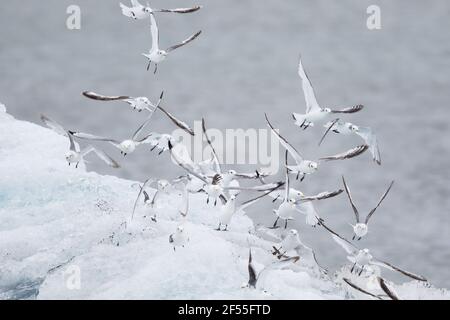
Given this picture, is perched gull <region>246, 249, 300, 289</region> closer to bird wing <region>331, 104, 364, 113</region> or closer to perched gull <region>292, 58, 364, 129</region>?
bird wing <region>331, 104, 364, 113</region>

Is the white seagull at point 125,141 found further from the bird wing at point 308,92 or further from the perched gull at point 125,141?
the bird wing at point 308,92

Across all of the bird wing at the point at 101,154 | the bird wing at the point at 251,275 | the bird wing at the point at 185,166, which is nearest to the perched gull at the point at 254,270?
the bird wing at the point at 251,275

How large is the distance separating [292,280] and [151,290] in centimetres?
124

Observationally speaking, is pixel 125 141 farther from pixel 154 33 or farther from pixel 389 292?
pixel 389 292

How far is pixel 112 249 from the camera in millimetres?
5711

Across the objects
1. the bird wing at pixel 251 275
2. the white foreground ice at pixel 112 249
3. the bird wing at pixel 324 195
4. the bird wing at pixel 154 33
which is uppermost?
the bird wing at pixel 154 33

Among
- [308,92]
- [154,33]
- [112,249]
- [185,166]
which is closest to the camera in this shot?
[185,166]

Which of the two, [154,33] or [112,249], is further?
[154,33]

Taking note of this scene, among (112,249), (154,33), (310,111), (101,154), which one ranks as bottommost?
(112,249)

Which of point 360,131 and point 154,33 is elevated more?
point 154,33

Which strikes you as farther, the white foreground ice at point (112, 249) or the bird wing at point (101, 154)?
the bird wing at point (101, 154)

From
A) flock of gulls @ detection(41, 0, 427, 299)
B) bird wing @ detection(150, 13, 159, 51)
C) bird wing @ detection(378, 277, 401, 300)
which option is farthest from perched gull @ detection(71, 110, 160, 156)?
bird wing @ detection(378, 277, 401, 300)

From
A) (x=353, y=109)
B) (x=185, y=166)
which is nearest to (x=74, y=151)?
(x=185, y=166)

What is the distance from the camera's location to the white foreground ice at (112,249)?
504 centimetres
